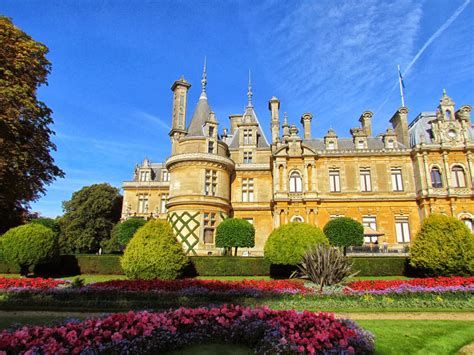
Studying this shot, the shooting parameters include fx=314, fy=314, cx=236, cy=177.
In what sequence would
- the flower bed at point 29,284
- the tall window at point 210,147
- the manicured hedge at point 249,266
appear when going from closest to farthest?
the flower bed at point 29,284 → the manicured hedge at point 249,266 → the tall window at point 210,147

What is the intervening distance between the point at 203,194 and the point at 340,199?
12195 mm

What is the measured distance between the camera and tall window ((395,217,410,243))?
27078 mm

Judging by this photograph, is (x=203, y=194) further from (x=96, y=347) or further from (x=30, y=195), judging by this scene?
(x=96, y=347)

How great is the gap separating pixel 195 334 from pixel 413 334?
4.75 metres

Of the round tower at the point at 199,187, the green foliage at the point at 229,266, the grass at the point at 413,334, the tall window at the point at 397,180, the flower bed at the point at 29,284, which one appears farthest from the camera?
the tall window at the point at 397,180

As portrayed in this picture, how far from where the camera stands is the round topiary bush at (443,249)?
1557 centimetres

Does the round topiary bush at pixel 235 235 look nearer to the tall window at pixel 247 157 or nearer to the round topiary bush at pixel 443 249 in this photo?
the round topiary bush at pixel 443 249

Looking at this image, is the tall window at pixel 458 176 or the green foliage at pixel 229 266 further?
the tall window at pixel 458 176

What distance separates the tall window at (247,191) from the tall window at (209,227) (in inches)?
204

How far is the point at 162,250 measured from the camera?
14.9 metres

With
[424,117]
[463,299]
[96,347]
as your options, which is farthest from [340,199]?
[96,347]

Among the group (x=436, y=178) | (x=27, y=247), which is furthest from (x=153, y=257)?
(x=436, y=178)

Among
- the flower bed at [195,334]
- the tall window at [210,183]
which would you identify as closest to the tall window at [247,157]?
the tall window at [210,183]

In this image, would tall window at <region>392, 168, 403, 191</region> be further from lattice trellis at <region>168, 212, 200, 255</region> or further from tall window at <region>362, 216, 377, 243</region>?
lattice trellis at <region>168, 212, 200, 255</region>
